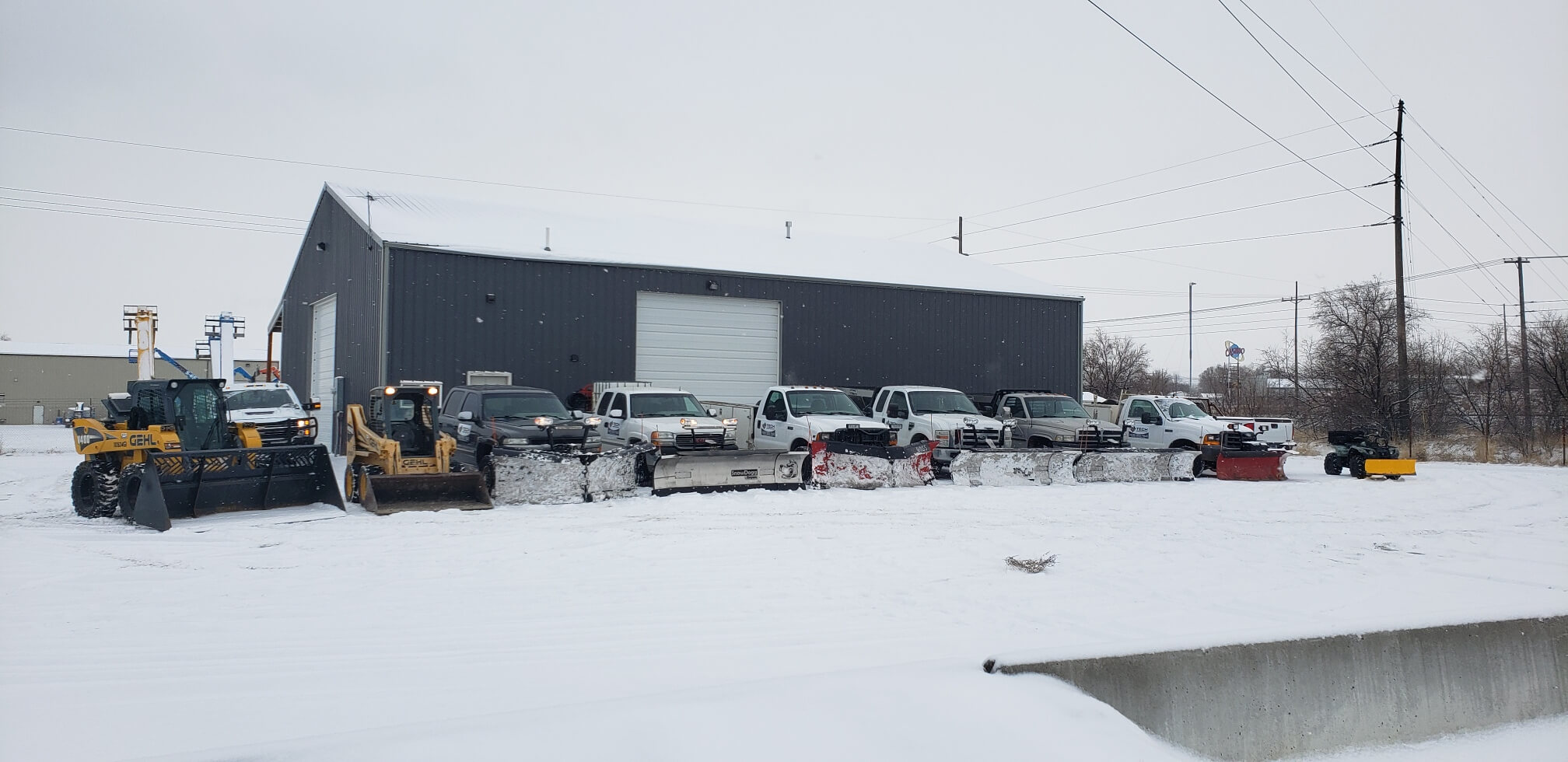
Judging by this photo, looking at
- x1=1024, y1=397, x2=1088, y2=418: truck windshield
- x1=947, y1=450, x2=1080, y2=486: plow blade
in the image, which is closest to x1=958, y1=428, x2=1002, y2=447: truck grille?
x1=947, y1=450, x2=1080, y2=486: plow blade

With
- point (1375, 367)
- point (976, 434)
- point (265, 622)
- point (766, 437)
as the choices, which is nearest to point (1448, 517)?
point (976, 434)

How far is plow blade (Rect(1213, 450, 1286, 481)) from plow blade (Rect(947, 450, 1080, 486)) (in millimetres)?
3832

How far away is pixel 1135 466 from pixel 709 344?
36.3ft

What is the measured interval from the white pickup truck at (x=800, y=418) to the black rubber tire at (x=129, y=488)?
9.63m

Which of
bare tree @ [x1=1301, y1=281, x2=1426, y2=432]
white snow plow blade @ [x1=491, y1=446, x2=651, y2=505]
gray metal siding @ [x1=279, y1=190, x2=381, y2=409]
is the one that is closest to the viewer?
white snow plow blade @ [x1=491, y1=446, x2=651, y2=505]

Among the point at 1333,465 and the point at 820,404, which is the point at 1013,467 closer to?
the point at 820,404

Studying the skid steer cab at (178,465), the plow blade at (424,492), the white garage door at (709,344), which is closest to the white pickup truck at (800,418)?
the white garage door at (709,344)

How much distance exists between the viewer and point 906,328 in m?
26.3

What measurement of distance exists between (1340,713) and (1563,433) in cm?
2601

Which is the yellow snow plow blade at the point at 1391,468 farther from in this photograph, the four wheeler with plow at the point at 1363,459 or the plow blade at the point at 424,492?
the plow blade at the point at 424,492

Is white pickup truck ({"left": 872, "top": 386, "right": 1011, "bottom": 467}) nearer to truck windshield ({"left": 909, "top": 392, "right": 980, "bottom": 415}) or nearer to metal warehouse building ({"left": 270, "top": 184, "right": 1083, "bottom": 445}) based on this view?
truck windshield ({"left": 909, "top": 392, "right": 980, "bottom": 415})

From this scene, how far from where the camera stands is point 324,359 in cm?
2597

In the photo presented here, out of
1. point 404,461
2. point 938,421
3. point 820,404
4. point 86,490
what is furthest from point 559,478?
point 938,421

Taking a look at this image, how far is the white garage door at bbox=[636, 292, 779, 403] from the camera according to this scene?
23344 millimetres
